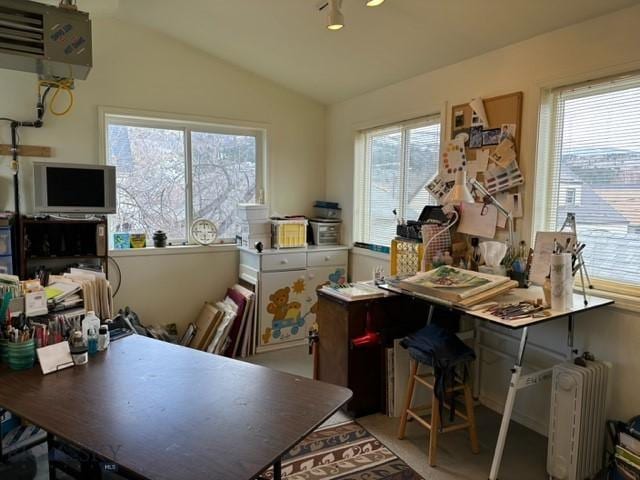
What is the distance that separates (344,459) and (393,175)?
227 centimetres

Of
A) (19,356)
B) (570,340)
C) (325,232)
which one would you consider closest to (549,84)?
(570,340)

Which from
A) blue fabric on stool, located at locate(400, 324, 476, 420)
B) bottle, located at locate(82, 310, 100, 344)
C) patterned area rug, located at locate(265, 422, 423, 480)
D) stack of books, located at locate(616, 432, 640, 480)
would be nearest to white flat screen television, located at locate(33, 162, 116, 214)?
bottle, located at locate(82, 310, 100, 344)

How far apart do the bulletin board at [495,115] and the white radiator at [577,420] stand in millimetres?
1290

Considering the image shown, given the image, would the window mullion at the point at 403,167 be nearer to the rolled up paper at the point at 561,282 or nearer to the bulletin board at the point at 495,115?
the bulletin board at the point at 495,115

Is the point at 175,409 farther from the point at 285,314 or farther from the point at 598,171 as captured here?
the point at 285,314

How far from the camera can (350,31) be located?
2.93m

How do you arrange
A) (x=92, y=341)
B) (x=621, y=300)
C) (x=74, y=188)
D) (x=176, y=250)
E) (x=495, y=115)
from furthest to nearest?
(x=176, y=250) < (x=74, y=188) < (x=495, y=115) < (x=621, y=300) < (x=92, y=341)

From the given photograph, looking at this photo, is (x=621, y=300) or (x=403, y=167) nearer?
(x=621, y=300)

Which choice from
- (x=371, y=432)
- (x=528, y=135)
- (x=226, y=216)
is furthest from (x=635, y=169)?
(x=226, y=216)

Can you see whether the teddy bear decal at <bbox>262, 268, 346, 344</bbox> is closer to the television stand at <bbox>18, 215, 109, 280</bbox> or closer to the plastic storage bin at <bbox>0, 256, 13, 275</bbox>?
the television stand at <bbox>18, 215, 109, 280</bbox>

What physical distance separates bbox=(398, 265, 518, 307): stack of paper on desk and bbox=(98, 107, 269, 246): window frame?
7.15 ft

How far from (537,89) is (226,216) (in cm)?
279

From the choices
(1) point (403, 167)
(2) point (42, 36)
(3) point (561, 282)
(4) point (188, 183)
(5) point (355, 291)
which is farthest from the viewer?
(4) point (188, 183)

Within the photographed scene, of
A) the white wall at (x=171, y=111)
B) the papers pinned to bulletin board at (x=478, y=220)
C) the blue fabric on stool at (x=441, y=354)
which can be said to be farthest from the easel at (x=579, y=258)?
the white wall at (x=171, y=111)
